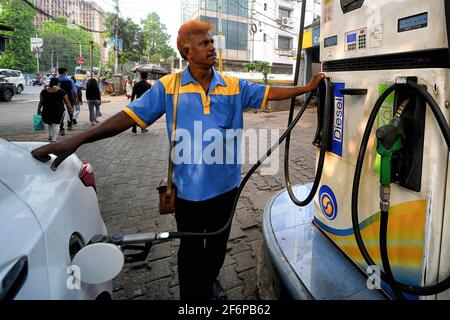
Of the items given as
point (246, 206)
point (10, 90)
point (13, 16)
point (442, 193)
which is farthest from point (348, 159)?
point (13, 16)

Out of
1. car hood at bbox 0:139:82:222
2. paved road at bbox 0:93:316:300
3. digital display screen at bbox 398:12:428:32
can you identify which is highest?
digital display screen at bbox 398:12:428:32

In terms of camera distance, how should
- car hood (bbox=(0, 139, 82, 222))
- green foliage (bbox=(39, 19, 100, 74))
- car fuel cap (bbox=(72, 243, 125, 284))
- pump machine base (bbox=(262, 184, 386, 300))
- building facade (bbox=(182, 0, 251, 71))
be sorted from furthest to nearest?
1. green foliage (bbox=(39, 19, 100, 74))
2. building facade (bbox=(182, 0, 251, 71))
3. pump machine base (bbox=(262, 184, 386, 300))
4. car hood (bbox=(0, 139, 82, 222))
5. car fuel cap (bbox=(72, 243, 125, 284))

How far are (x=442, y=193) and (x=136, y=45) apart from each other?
4565 cm

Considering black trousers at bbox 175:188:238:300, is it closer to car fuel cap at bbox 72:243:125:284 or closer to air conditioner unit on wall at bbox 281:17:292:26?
car fuel cap at bbox 72:243:125:284

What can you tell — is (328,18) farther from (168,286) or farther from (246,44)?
(246,44)

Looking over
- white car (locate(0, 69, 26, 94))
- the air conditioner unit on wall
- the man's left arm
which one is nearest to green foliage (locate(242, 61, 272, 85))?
the man's left arm

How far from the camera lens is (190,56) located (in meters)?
2.07

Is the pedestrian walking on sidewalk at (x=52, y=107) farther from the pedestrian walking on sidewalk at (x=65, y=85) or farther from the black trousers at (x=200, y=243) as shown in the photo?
the black trousers at (x=200, y=243)

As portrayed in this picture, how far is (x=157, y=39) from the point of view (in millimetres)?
51375

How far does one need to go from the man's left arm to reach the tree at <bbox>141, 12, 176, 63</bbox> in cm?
4879

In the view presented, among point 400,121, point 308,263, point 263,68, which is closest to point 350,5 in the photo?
point 400,121

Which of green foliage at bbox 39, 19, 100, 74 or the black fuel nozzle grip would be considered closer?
the black fuel nozzle grip

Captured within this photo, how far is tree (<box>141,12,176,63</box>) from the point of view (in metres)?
49.4

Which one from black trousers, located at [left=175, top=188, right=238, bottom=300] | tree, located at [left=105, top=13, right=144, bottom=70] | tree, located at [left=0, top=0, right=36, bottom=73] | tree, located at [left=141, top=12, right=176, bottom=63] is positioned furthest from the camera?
tree, located at [left=141, top=12, right=176, bottom=63]
